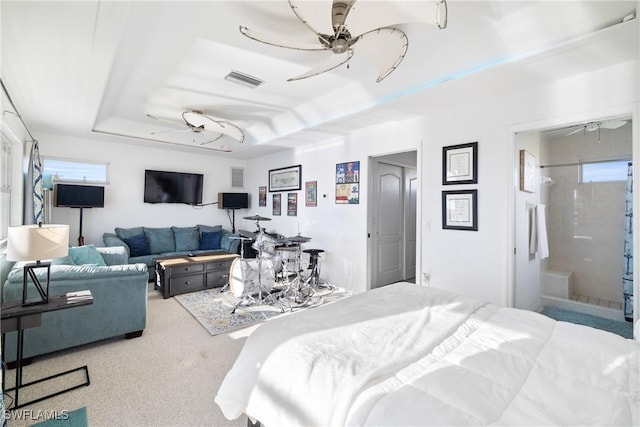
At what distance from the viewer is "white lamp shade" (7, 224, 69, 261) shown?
1.93 metres

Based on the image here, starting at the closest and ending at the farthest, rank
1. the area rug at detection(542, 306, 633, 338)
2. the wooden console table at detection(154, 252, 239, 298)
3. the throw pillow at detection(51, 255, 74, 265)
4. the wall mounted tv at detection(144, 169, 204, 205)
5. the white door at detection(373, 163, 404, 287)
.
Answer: the throw pillow at detection(51, 255, 74, 265) → the area rug at detection(542, 306, 633, 338) → the wooden console table at detection(154, 252, 239, 298) → the white door at detection(373, 163, 404, 287) → the wall mounted tv at detection(144, 169, 204, 205)

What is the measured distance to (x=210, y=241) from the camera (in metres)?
6.00

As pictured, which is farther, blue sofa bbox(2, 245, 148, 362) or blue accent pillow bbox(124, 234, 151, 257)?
blue accent pillow bbox(124, 234, 151, 257)

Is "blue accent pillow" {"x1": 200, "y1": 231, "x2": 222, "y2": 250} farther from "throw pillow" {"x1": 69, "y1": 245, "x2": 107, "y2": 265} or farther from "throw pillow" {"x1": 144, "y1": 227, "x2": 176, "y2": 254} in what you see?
"throw pillow" {"x1": 69, "y1": 245, "x2": 107, "y2": 265}

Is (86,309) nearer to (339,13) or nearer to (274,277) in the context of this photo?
(274,277)

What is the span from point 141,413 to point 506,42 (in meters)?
3.78

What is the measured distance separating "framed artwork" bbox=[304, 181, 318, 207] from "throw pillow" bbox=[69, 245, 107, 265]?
3.21m

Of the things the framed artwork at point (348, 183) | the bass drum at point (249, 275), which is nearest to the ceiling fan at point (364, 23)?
the framed artwork at point (348, 183)

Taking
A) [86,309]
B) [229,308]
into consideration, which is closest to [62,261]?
[86,309]

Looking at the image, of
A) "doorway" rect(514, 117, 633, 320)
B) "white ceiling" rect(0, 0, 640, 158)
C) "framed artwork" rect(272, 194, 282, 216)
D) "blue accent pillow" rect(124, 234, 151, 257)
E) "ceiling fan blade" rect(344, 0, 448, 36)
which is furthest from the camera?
"framed artwork" rect(272, 194, 282, 216)

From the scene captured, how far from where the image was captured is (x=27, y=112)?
3750 millimetres

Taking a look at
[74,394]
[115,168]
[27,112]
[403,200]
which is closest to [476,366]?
[74,394]

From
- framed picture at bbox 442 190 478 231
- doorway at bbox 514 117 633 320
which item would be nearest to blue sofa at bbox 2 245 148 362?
framed picture at bbox 442 190 478 231

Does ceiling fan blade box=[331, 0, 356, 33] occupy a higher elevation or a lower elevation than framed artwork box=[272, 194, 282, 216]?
higher
